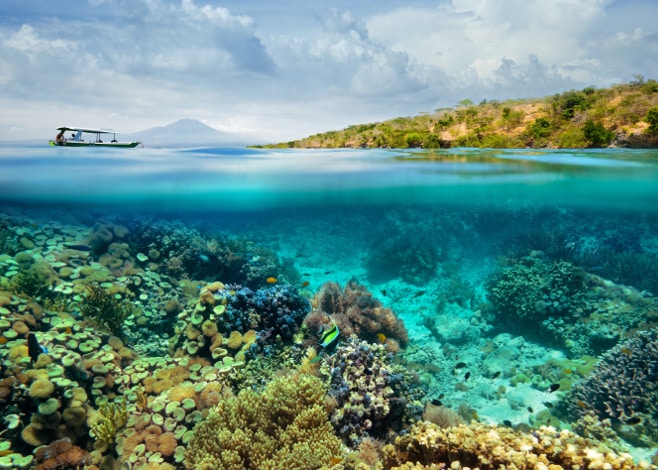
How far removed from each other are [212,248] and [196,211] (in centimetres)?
1167

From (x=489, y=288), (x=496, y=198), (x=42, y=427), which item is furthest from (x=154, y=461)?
(x=496, y=198)

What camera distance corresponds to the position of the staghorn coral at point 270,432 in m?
4.55

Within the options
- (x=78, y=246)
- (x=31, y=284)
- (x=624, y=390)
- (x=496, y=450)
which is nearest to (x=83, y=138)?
(x=78, y=246)

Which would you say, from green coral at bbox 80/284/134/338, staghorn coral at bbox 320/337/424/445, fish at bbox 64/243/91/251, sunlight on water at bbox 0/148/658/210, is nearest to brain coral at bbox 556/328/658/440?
staghorn coral at bbox 320/337/424/445

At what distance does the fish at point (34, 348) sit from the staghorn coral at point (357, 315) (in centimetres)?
462

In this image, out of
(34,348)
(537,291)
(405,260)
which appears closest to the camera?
(34,348)

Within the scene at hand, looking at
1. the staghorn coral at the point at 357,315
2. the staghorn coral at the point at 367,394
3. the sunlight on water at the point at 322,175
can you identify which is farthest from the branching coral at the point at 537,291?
the sunlight on water at the point at 322,175

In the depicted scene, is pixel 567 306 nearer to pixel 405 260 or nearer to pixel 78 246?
pixel 405 260

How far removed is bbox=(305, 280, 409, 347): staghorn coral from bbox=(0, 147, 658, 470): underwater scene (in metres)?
0.05

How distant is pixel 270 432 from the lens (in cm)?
507

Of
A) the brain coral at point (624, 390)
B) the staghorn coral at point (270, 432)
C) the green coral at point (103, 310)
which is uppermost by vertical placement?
the green coral at point (103, 310)

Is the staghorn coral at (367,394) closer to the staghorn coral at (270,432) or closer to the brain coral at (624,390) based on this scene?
the staghorn coral at (270,432)

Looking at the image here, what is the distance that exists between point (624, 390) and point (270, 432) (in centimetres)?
639

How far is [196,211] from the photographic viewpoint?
2150cm
